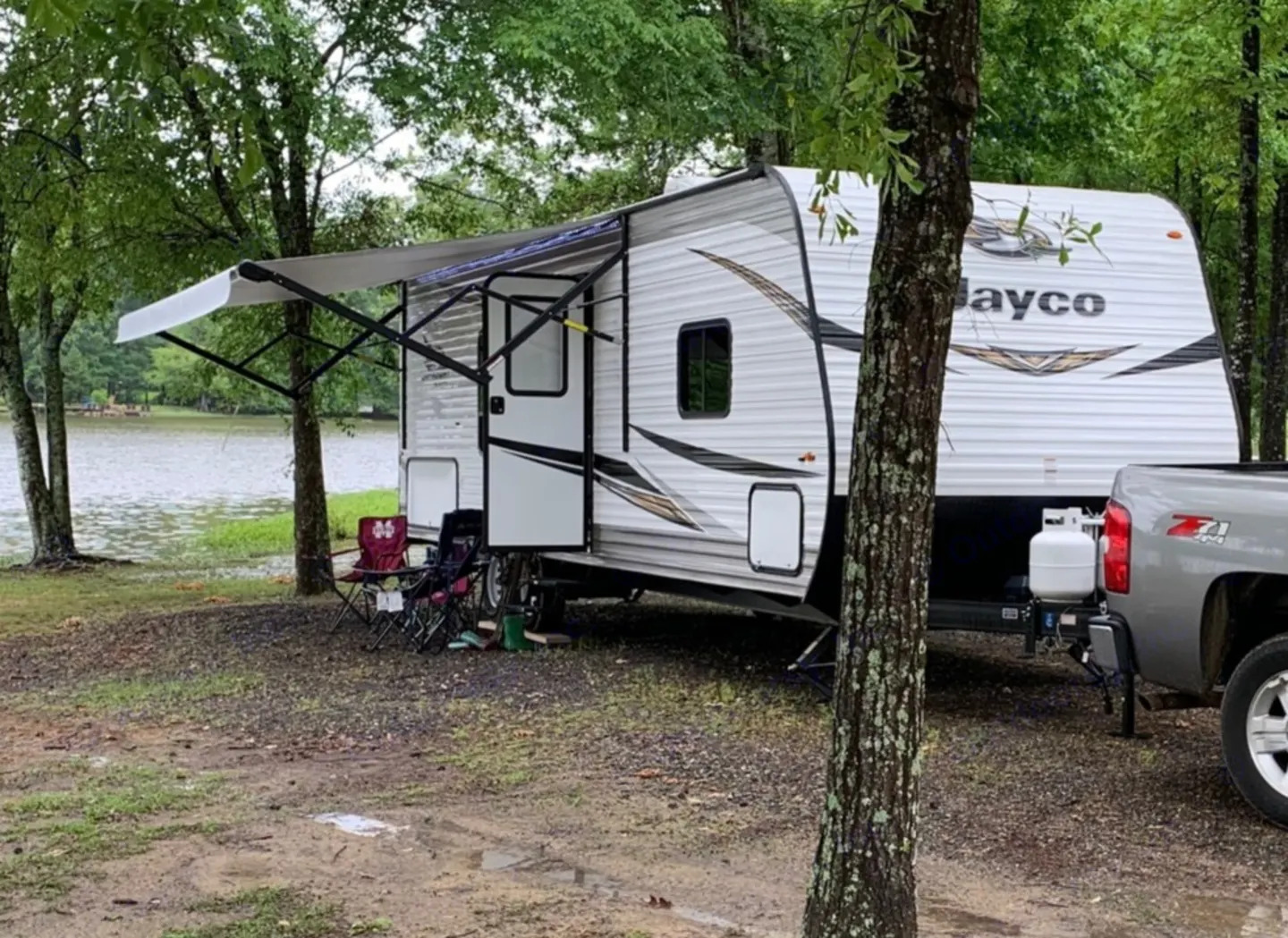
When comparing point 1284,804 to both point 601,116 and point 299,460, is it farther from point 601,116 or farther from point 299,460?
point 299,460

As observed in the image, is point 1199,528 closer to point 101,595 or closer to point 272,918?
point 272,918

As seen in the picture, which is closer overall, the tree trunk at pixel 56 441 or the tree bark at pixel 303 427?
the tree bark at pixel 303 427

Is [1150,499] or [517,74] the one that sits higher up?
[517,74]

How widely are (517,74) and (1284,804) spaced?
299 inches

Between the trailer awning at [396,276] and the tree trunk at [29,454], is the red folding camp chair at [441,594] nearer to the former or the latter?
the trailer awning at [396,276]

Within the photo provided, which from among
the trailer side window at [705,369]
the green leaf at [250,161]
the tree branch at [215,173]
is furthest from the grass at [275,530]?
the green leaf at [250,161]

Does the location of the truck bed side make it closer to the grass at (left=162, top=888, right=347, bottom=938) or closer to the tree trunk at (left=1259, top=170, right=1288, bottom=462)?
the grass at (left=162, top=888, right=347, bottom=938)

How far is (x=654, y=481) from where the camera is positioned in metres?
8.79

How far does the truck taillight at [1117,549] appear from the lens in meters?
5.93

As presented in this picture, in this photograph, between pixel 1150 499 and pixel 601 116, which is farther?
pixel 601 116

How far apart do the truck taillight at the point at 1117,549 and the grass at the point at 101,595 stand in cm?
824

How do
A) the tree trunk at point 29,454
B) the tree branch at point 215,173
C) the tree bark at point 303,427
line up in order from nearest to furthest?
1. the tree branch at point 215,173
2. the tree bark at point 303,427
3. the tree trunk at point 29,454

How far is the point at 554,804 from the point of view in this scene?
5.67 meters

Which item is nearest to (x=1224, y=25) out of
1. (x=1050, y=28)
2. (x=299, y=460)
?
(x=1050, y=28)
